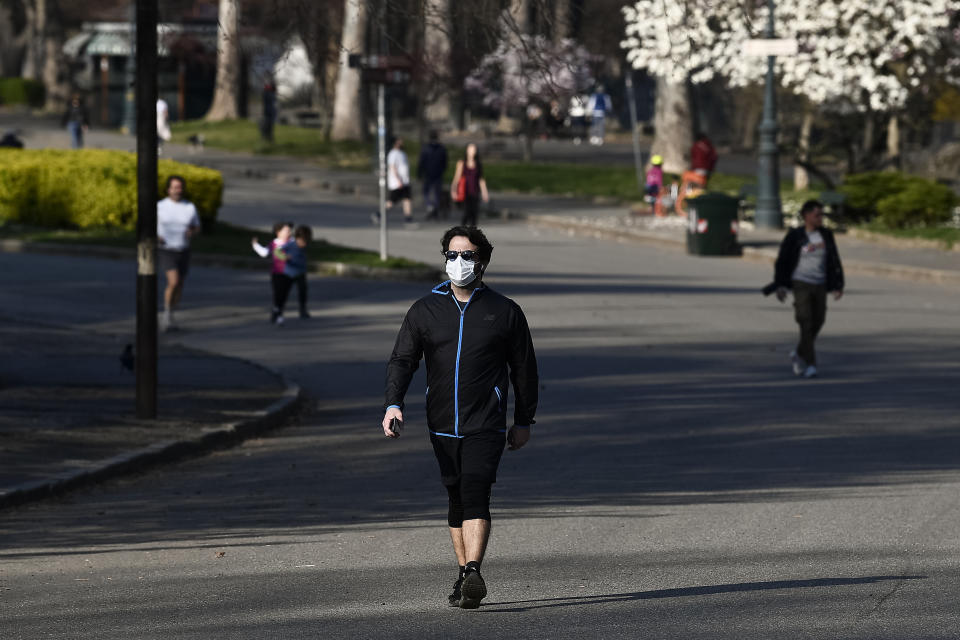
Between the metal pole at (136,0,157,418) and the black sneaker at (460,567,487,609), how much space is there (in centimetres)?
638

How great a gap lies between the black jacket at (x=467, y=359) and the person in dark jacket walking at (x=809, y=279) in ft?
29.5

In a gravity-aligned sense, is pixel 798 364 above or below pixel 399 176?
below

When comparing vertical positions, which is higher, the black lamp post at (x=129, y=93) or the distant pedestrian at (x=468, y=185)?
the black lamp post at (x=129, y=93)

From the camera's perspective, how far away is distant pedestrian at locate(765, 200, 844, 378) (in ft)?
53.1

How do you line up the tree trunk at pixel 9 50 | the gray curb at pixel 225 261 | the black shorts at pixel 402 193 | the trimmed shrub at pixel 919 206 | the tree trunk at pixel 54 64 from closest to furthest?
the gray curb at pixel 225 261
the trimmed shrub at pixel 919 206
the black shorts at pixel 402 193
the tree trunk at pixel 54 64
the tree trunk at pixel 9 50

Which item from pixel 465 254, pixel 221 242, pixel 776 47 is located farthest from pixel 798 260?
pixel 776 47

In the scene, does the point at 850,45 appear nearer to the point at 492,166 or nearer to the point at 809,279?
the point at 492,166

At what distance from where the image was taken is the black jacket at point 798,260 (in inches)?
639

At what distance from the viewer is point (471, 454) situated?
24.4 ft

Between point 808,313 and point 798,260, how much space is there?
0.54 m

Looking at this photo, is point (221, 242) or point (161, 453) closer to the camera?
point (161, 453)

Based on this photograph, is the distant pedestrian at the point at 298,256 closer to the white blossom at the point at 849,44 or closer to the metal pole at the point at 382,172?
the metal pole at the point at 382,172

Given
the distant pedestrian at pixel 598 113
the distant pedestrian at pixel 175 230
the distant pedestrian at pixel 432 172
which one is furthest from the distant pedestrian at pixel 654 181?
the distant pedestrian at pixel 598 113

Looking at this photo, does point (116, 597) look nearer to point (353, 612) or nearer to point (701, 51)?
point (353, 612)
